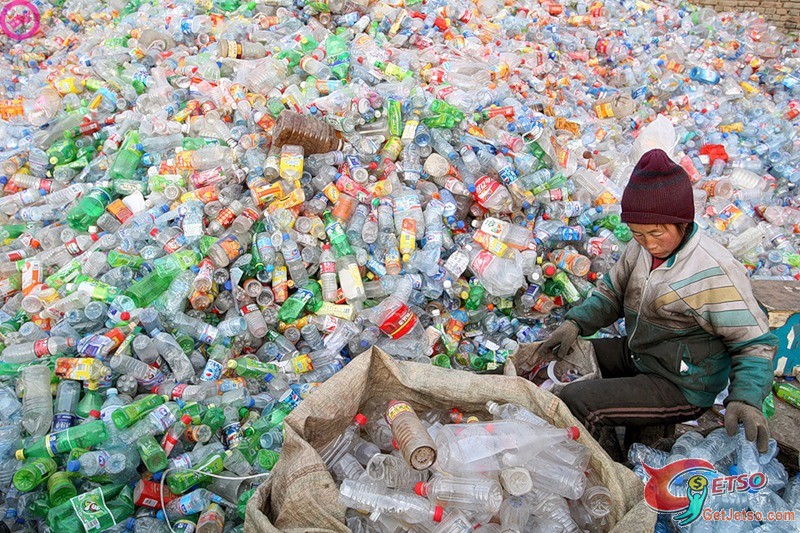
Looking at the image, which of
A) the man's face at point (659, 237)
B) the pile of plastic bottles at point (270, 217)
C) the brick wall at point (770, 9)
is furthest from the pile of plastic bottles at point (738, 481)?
the brick wall at point (770, 9)

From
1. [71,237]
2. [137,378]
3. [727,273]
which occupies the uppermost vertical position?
[727,273]

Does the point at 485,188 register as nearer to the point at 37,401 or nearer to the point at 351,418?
the point at 351,418

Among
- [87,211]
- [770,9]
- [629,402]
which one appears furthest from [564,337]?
[770,9]

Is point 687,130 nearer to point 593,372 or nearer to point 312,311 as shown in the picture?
point 593,372

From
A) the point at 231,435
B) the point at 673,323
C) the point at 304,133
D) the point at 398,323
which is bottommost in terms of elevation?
the point at 231,435

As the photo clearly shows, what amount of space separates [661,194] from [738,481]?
50.7 inches

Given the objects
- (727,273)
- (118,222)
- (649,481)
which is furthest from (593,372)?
(118,222)

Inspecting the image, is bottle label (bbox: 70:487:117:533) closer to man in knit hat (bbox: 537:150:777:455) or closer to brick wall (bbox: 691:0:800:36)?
man in knit hat (bbox: 537:150:777:455)

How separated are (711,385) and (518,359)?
897 mm

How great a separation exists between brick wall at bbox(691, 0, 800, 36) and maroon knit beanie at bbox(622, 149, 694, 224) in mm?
8331

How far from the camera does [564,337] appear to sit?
2.76 meters

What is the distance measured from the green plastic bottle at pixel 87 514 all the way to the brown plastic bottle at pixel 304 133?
2.39m

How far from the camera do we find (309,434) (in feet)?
7.08

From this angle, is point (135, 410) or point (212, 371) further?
point (212, 371)
